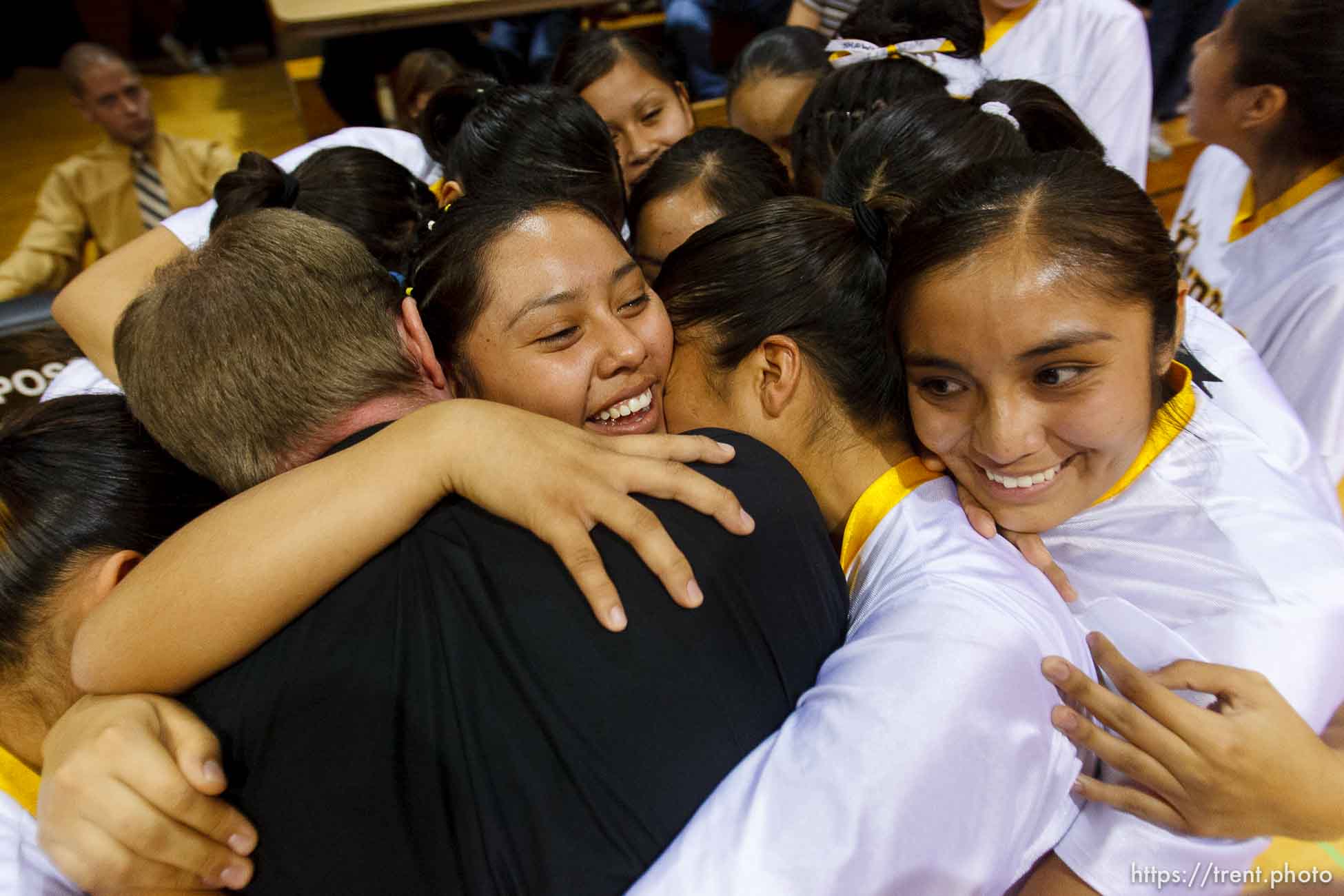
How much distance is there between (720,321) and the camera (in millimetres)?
1437

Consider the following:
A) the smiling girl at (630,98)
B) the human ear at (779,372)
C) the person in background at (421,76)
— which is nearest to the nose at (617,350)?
the human ear at (779,372)

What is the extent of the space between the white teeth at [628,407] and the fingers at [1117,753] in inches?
29.3

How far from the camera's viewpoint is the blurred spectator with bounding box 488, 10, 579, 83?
178 inches

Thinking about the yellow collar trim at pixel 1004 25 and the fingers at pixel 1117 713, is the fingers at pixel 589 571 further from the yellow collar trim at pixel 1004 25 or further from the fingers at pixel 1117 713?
the yellow collar trim at pixel 1004 25

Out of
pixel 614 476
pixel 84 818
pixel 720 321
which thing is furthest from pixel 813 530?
pixel 84 818

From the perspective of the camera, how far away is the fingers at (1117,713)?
1045 mm

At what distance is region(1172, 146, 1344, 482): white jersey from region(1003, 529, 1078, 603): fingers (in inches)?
36.8

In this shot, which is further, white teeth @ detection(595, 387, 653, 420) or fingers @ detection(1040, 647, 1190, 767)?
white teeth @ detection(595, 387, 653, 420)

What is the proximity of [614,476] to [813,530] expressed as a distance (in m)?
0.24

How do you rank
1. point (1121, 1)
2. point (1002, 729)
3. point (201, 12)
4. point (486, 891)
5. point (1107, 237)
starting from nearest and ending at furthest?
point (486, 891) → point (1002, 729) → point (1107, 237) → point (1121, 1) → point (201, 12)

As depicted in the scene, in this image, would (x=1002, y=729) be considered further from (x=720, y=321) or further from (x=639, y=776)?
(x=720, y=321)

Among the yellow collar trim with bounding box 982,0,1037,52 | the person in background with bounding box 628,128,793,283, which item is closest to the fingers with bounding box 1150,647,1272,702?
the person in background with bounding box 628,128,793,283

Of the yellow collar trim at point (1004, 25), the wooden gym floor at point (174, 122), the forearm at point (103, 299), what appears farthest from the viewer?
the wooden gym floor at point (174, 122)

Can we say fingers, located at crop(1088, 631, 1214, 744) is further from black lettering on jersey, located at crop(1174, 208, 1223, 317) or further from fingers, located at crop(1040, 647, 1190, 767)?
black lettering on jersey, located at crop(1174, 208, 1223, 317)
